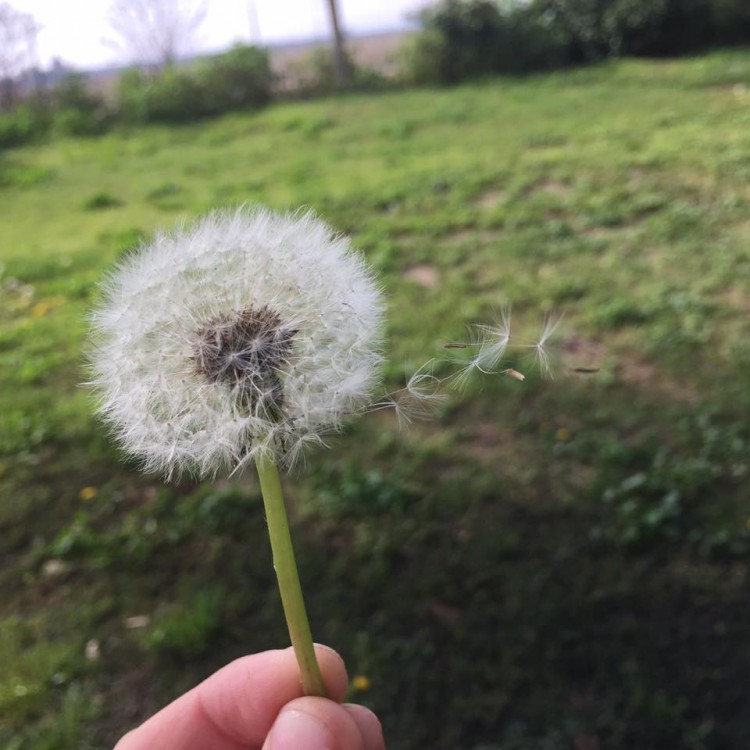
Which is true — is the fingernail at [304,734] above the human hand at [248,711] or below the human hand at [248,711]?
above

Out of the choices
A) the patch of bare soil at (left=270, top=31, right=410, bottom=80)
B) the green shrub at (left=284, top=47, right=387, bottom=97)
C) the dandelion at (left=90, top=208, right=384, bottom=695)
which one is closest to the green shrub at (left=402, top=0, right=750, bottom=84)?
the patch of bare soil at (left=270, top=31, right=410, bottom=80)

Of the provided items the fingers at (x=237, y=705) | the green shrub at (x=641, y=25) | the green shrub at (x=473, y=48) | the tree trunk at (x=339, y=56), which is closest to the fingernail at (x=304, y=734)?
the fingers at (x=237, y=705)

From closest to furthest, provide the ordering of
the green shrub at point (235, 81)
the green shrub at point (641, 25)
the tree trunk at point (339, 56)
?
the tree trunk at point (339, 56), the green shrub at point (235, 81), the green shrub at point (641, 25)

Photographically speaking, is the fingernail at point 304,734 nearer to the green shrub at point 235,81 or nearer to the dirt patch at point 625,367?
the dirt patch at point 625,367

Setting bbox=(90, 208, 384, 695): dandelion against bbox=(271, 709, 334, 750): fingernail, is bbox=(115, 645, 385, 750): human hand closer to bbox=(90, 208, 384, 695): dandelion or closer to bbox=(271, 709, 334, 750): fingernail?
bbox=(271, 709, 334, 750): fingernail

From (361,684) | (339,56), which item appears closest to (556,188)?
(361,684)

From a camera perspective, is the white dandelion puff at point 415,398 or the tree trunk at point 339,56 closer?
the white dandelion puff at point 415,398

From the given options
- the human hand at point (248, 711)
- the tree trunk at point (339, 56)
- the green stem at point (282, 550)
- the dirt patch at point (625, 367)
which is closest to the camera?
the green stem at point (282, 550)
